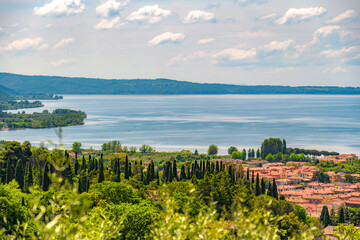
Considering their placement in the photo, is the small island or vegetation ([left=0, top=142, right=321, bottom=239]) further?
the small island

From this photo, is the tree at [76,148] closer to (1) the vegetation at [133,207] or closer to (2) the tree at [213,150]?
(2) the tree at [213,150]

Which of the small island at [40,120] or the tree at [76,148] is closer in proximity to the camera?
the tree at [76,148]

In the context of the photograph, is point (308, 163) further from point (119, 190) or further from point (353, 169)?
point (119, 190)

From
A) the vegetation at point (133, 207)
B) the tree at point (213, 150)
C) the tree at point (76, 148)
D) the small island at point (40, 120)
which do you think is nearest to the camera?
the vegetation at point (133, 207)

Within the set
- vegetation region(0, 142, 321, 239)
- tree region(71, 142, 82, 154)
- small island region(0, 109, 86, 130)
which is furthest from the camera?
small island region(0, 109, 86, 130)

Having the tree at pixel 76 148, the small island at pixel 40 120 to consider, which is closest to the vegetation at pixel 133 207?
the tree at pixel 76 148

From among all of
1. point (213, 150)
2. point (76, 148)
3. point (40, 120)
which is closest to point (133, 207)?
point (213, 150)

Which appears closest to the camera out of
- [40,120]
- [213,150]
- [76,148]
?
[213,150]

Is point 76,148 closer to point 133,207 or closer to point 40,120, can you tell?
point 133,207

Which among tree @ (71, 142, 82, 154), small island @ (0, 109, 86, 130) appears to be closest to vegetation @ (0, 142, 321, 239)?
tree @ (71, 142, 82, 154)

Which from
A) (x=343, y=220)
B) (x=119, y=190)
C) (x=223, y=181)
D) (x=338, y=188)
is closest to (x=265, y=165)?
(x=338, y=188)

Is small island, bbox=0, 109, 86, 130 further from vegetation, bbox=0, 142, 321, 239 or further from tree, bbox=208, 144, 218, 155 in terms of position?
vegetation, bbox=0, 142, 321, 239
